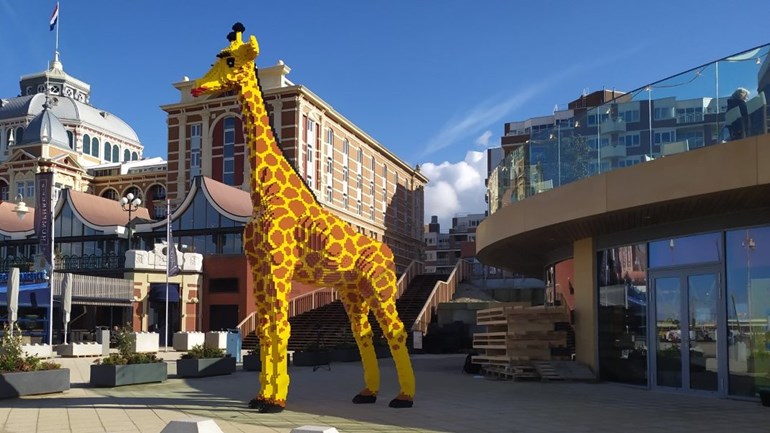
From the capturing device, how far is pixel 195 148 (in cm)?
5844

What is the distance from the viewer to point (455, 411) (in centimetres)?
1273

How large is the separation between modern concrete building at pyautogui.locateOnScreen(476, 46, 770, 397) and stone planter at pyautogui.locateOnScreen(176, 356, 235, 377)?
826 cm

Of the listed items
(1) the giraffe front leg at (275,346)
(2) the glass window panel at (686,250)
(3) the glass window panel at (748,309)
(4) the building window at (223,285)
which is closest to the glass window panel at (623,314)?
(2) the glass window panel at (686,250)

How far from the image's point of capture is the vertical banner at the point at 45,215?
102ft

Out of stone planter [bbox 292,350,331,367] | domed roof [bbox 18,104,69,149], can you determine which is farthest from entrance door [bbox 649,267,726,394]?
domed roof [bbox 18,104,69,149]

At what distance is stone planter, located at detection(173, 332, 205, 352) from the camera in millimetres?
32938

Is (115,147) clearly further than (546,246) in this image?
Yes

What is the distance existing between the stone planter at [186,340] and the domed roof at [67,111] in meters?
61.9

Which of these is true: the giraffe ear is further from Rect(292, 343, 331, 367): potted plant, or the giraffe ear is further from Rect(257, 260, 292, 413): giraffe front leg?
Rect(292, 343, 331, 367): potted plant

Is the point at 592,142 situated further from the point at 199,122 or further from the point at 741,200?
the point at 199,122

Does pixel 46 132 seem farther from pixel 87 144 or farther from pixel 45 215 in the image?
pixel 45 215

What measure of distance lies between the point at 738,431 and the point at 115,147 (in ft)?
296

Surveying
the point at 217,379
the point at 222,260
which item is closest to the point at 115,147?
the point at 222,260

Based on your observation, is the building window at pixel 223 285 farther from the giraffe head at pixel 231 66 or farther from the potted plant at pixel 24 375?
the giraffe head at pixel 231 66
